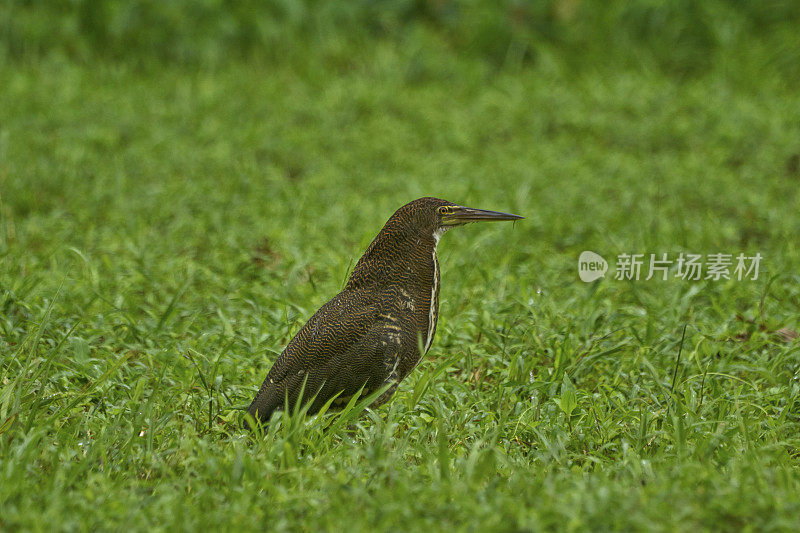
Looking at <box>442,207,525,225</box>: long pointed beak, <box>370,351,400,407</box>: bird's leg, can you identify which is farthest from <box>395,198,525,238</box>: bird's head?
<box>370,351,400,407</box>: bird's leg

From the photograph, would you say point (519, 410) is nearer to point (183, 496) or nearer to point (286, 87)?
point (183, 496)

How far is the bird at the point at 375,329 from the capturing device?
3.26 metres

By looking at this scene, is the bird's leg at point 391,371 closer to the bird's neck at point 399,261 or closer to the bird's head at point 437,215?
the bird's neck at point 399,261

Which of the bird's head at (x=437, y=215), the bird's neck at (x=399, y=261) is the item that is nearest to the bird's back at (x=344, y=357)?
the bird's neck at (x=399, y=261)

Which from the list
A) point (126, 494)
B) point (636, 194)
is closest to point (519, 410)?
point (126, 494)

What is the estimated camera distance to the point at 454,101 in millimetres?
8336

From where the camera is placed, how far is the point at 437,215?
11.5ft

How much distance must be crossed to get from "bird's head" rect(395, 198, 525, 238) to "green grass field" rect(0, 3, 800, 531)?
1.71 feet

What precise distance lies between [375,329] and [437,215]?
0.53 meters

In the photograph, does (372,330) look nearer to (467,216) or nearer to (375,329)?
(375,329)

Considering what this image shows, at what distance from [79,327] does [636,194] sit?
3.98 metres

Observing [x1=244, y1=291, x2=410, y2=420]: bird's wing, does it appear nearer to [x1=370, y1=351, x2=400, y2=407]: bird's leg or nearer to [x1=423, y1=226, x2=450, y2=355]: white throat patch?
[x1=370, y1=351, x2=400, y2=407]: bird's leg

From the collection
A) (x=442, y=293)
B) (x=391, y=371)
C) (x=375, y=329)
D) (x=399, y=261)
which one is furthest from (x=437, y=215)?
(x=442, y=293)

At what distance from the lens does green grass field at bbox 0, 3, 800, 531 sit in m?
2.70
